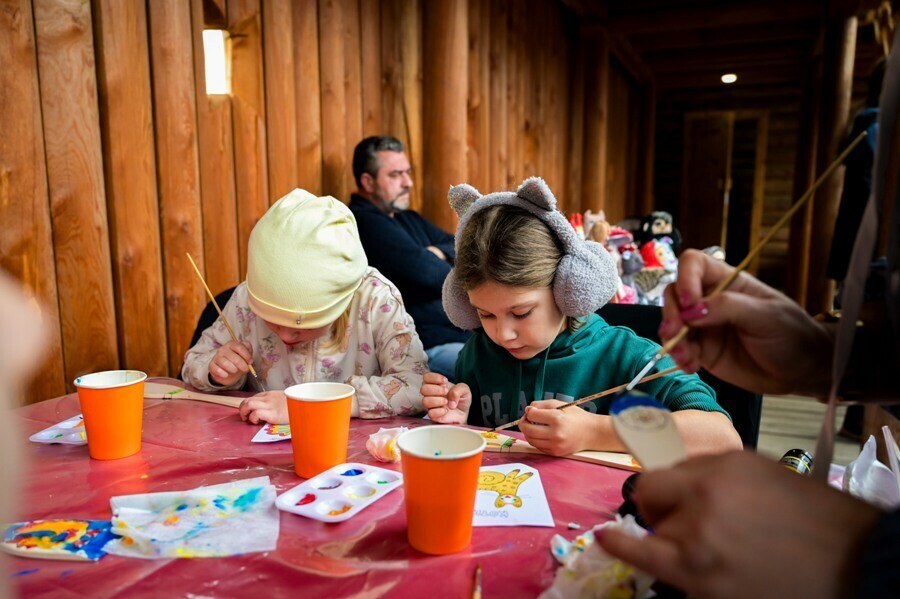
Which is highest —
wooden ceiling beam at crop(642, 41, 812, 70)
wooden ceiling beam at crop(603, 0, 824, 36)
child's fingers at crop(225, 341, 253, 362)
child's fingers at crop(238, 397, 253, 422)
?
wooden ceiling beam at crop(642, 41, 812, 70)

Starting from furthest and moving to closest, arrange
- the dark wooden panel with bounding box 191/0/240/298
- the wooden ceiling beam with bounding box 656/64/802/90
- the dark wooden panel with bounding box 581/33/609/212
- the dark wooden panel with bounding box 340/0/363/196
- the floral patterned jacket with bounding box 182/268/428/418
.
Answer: the wooden ceiling beam with bounding box 656/64/802/90 < the dark wooden panel with bounding box 581/33/609/212 < the dark wooden panel with bounding box 340/0/363/196 < the dark wooden panel with bounding box 191/0/240/298 < the floral patterned jacket with bounding box 182/268/428/418

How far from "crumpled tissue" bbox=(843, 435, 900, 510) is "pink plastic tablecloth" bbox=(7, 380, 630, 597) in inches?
15.5

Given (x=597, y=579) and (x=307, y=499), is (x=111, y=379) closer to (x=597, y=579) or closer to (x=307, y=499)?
(x=307, y=499)

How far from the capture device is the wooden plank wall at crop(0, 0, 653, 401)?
6.86ft

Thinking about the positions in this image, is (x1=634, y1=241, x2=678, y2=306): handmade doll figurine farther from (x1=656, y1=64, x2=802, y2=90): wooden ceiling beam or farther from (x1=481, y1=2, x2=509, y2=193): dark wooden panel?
(x1=656, y1=64, x2=802, y2=90): wooden ceiling beam

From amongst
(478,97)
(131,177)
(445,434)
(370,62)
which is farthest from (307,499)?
(478,97)

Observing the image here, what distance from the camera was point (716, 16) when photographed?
7312 mm

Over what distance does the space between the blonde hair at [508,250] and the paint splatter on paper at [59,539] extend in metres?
0.93

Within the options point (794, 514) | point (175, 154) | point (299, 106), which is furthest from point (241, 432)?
point (299, 106)

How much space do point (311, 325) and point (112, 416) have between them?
0.58 m

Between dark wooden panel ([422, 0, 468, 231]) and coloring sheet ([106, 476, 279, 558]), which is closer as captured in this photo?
coloring sheet ([106, 476, 279, 558])

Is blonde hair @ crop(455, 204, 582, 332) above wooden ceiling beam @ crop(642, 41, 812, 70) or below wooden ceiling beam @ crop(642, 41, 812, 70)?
below

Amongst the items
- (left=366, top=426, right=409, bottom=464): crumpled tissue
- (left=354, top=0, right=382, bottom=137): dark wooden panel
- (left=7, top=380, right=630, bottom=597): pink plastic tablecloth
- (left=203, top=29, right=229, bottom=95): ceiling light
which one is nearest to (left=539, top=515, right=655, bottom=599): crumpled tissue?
(left=7, top=380, right=630, bottom=597): pink plastic tablecloth

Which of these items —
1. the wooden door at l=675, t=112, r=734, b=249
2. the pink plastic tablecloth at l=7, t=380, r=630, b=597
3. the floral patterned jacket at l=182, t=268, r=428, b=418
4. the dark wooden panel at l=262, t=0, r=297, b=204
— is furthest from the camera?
the wooden door at l=675, t=112, r=734, b=249
